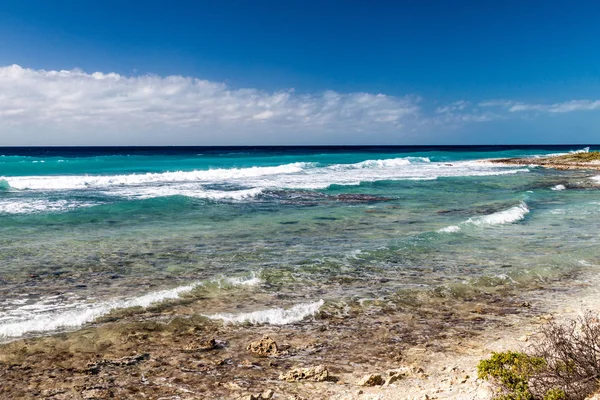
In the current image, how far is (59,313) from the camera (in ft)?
28.2

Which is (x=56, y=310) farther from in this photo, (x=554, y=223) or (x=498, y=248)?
(x=554, y=223)

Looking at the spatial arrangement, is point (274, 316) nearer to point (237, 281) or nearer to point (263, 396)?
point (237, 281)

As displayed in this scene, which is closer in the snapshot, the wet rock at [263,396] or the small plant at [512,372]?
the small plant at [512,372]

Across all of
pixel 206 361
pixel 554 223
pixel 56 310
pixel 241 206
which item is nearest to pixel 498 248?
pixel 554 223

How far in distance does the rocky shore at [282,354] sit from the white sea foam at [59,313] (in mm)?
447

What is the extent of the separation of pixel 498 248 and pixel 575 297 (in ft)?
14.9

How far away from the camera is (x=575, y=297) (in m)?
9.65

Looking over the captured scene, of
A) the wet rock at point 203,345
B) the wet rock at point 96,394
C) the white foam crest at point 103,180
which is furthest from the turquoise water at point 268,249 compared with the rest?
the white foam crest at point 103,180

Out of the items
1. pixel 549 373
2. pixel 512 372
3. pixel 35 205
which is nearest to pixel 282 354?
pixel 512 372

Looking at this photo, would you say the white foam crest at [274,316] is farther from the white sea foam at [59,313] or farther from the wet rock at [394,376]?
the wet rock at [394,376]

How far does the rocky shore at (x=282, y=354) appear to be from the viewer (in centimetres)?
592

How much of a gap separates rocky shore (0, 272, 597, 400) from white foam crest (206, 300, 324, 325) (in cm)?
20

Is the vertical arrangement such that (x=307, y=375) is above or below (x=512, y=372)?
below

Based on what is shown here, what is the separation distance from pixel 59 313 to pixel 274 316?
13.0 ft
